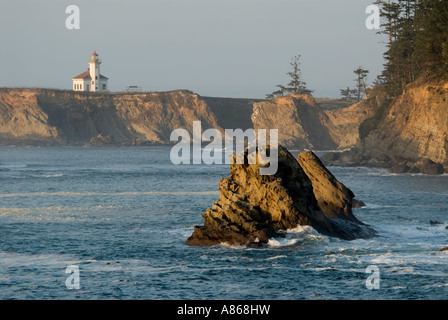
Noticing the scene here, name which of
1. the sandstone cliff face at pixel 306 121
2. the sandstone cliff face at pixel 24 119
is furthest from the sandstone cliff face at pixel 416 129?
the sandstone cliff face at pixel 24 119

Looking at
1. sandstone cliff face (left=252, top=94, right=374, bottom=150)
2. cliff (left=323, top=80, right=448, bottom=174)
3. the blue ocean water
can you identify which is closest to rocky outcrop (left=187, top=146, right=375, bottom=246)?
the blue ocean water

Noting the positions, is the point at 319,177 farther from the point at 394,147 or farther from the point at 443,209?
the point at 394,147

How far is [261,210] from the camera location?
36.6 metres

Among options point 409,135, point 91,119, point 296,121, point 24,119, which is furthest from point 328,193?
point 91,119

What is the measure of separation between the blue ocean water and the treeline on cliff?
2937 cm

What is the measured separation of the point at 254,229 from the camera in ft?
117

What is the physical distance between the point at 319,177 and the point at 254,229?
29.2ft

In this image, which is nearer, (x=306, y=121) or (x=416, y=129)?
(x=416, y=129)

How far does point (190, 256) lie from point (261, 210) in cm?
488

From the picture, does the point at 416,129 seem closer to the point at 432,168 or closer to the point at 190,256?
the point at 432,168

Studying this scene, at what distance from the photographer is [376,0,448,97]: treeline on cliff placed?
81.2 metres

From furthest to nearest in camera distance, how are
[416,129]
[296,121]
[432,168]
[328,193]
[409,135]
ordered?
1. [296,121]
2. [409,135]
3. [416,129]
4. [432,168]
5. [328,193]

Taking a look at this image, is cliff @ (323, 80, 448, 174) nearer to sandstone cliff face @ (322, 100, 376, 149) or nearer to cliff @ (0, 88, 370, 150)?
sandstone cliff face @ (322, 100, 376, 149)
